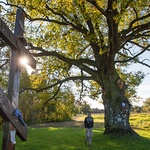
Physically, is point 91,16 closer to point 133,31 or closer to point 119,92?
point 133,31

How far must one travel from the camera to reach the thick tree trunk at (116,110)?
17891mm

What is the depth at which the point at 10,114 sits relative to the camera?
3.45 meters

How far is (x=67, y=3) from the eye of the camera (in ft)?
53.4

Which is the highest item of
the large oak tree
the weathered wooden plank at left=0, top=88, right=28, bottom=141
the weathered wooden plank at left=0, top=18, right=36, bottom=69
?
the large oak tree

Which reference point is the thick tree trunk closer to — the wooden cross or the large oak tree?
the large oak tree

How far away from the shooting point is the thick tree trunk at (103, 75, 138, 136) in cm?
1789

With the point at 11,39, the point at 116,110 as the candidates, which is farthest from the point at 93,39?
the point at 11,39

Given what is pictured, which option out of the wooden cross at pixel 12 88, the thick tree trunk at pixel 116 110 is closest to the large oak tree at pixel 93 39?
the thick tree trunk at pixel 116 110

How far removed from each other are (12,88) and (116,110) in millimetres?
15362

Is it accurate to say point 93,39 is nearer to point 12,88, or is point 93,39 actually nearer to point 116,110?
point 116,110

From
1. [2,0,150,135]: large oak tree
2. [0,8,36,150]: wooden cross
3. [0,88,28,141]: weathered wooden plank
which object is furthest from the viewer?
[2,0,150,135]: large oak tree

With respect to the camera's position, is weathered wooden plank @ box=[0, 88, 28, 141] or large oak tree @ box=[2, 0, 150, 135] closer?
weathered wooden plank @ box=[0, 88, 28, 141]

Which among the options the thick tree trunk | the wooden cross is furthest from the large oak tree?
the wooden cross

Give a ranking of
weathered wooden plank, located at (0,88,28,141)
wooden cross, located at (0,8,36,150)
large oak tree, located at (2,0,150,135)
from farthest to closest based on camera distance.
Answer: large oak tree, located at (2,0,150,135) < wooden cross, located at (0,8,36,150) < weathered wooden plank, located at (0,88,28,141)
